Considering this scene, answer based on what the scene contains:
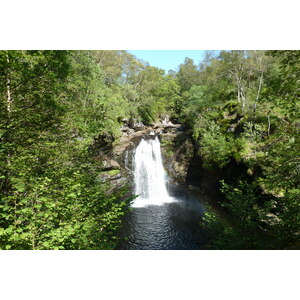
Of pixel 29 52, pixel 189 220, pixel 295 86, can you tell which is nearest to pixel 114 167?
pixel 189 220

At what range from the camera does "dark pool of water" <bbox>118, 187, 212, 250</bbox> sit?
901 cm

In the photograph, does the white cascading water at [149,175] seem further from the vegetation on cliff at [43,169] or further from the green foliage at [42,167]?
the green foliage at [42,167]

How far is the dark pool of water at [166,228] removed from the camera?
901 cm

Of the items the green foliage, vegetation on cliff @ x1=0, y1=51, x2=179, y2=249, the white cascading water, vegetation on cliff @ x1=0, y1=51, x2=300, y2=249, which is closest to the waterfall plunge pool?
the white cascading water

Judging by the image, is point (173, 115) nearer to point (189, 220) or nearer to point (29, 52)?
point (189, 220)

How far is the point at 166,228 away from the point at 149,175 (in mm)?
7767

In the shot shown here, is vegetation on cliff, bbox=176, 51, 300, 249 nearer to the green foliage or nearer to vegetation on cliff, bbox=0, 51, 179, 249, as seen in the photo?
vegetation on cliff, bbox=0, 51, 179, 249

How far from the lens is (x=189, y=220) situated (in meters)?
11.5

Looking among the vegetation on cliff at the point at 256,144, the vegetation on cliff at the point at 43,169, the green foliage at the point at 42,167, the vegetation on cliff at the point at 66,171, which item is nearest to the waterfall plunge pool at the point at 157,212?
the vegetation on cliff at the point at 43,169

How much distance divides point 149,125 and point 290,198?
2425 cm

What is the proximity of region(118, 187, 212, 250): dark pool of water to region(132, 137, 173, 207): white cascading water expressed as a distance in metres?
1.76

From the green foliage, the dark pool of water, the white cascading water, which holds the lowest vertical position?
the dark pool of water

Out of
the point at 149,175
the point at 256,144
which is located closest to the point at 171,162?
the point at 149,175

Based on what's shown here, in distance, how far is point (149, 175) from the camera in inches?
707
